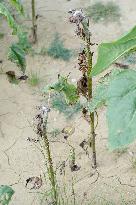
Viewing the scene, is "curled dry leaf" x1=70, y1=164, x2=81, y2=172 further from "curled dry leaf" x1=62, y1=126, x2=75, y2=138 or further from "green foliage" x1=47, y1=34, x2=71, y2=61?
"green foliage" x1=47, y1=34, x2=71, y2=61

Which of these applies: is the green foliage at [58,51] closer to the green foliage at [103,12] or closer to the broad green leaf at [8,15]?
the green foliage at [103,12]

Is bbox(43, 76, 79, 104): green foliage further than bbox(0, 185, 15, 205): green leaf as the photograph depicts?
Yes

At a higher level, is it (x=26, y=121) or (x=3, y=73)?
(x=3, y=73)

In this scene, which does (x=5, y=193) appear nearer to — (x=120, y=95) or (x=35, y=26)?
(x=120, y=95)

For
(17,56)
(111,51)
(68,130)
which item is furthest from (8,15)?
(111,51)

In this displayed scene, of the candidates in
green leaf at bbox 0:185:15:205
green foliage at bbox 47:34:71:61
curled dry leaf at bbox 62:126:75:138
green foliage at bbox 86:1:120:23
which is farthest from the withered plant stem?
green foliage at bbox 86:1:120:23

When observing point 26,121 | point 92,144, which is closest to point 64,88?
point 92,144

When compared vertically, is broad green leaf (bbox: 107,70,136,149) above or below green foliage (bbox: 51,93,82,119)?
below

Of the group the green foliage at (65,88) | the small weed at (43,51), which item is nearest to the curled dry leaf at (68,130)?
the green foliage at (65,88)

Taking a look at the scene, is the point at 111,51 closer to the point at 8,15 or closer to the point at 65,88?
the point at 65,88
